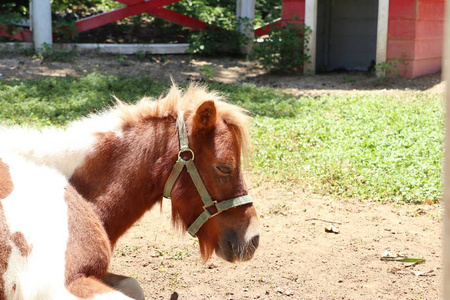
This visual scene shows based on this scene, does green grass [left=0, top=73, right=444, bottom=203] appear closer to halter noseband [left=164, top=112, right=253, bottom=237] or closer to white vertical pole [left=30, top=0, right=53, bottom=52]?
halter noseband [left=164, top=112, right=253, bottom=237]

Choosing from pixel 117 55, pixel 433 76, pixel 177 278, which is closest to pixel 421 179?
pixel 177 278

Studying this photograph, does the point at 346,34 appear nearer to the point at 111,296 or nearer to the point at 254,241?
the point at 254,241

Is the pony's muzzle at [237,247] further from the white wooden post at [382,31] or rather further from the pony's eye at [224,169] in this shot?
the white wooden post at [382,31]

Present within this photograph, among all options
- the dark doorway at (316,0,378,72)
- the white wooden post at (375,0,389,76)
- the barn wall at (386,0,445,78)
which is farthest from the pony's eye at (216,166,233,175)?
the dark doorway at (316,0,378,72)

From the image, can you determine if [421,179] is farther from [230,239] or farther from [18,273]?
[18,273]

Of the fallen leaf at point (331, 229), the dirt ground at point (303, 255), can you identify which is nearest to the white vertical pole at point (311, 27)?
the dirt ground at point (303, 255)

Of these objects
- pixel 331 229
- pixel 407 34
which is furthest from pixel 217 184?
pixel 407 34

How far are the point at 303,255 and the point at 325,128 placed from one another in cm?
355

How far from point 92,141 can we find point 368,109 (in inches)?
262

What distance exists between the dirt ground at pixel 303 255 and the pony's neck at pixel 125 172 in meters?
0.28

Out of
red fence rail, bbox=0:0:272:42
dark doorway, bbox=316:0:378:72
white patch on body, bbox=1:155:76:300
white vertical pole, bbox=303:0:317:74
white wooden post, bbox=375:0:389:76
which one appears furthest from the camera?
dark doorway, bbox=316:0:378:72

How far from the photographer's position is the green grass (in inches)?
246

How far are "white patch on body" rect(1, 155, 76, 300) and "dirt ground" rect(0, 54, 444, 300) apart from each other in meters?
0.69

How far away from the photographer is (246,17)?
46.5 ft
